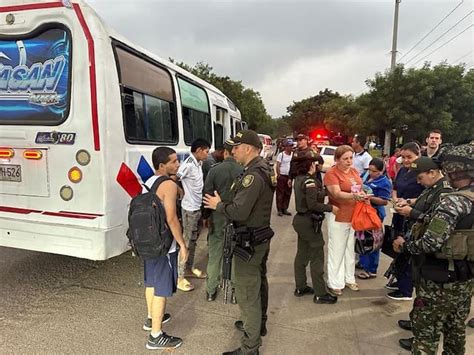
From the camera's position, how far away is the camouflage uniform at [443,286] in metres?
2.31

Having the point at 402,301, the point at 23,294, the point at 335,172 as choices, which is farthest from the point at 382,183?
the point at 23,294

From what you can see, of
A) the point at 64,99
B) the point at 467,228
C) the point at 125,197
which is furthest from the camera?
the point at 125,197

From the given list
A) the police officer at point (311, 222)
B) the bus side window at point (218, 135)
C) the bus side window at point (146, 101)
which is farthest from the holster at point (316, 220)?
the bus side window at point (218, 135)

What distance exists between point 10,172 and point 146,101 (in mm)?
1638

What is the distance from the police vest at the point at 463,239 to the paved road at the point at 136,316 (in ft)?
4.27

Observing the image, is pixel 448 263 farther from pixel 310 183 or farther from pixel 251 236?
pixel 310 183

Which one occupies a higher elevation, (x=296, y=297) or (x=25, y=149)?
(x=25, y=149)

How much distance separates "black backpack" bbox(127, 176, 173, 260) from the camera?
274 cm

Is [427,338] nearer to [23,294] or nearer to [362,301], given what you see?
[362,301]

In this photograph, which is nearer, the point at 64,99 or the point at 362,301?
the point at 64,99

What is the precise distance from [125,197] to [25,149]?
111cm

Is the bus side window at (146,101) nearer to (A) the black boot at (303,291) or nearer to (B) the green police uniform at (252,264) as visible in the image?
(B) the green police uniform at (252,264)

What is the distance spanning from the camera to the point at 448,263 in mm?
2406

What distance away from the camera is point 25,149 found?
353 cm
